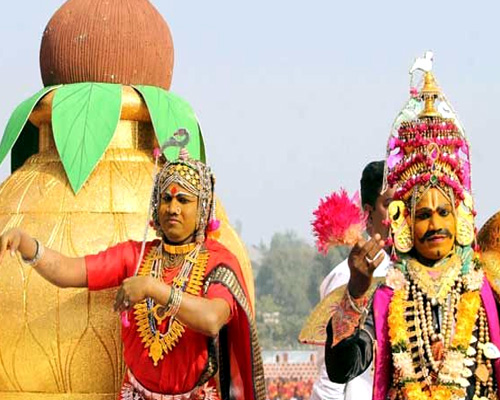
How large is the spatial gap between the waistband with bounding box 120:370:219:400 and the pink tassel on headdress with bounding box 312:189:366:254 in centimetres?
80

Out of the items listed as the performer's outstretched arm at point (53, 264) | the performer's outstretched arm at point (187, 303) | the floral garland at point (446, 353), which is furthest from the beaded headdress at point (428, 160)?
the performer's outstretched arm at point (53, 264)

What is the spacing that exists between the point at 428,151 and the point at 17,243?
182 cm

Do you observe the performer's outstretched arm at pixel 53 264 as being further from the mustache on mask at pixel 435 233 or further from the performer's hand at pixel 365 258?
the performer's hand at pixel 365 258

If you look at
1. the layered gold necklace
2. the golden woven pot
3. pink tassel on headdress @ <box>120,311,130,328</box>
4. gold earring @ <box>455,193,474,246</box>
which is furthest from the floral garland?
the golden woven pot

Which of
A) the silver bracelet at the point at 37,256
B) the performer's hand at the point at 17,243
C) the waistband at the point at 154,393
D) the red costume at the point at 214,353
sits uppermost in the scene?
the performer's hand at the point at 17,243

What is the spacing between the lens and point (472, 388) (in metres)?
5.05

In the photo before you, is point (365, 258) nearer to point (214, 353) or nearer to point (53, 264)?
point (214, 353)

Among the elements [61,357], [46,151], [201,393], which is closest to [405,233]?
[201,393]

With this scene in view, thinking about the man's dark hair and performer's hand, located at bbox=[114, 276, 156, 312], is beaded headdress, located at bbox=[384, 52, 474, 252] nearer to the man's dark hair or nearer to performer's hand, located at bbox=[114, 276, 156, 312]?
performer's hand, located at bbox=[114, 276, 156, 312]

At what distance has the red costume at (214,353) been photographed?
5.86 m

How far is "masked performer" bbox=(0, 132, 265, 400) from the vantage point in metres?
5.86

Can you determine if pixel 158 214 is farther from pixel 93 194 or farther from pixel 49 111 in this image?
pixel 49 111

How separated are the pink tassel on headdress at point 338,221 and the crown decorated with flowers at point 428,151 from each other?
0.23 meters

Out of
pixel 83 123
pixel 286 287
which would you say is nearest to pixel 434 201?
pixel 83 123
